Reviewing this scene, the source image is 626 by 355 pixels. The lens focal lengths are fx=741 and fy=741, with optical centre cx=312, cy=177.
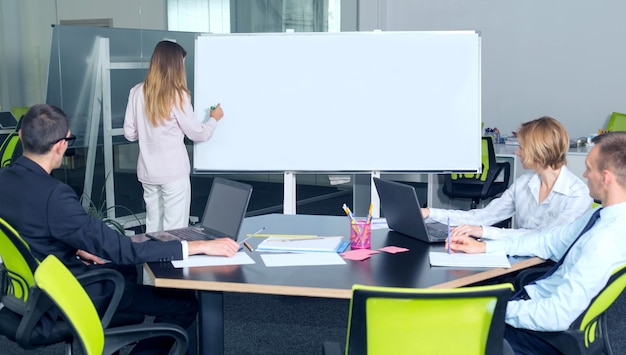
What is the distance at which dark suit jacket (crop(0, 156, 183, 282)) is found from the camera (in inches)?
104

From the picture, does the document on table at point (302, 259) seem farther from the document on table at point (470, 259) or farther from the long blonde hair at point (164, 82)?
the long blonde hair at point (164, 82)

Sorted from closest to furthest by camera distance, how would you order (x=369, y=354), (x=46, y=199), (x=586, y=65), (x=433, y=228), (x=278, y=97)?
(x=369, y=354) → (x=46, y=199) → (x=433, y=228) → (x=278, y=97) → (x=586, y=65)

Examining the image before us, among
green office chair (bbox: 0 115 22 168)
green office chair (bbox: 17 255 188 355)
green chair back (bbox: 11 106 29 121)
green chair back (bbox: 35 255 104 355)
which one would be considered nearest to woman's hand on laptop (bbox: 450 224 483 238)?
green office chair (bbox: 17 255 188 355)

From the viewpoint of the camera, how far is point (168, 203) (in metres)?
4.71

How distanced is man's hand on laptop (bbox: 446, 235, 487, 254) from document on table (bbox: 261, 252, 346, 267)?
46 cm

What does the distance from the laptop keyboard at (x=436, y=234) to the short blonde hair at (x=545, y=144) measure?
0.50m

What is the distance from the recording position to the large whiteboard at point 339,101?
15.5ft

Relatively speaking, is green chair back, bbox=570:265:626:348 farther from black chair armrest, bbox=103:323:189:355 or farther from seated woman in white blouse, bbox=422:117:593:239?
black chair armrest, bbox=103:323:189:355

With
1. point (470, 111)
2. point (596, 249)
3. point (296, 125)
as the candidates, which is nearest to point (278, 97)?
point (296, 125)

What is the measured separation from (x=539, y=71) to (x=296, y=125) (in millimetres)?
4423

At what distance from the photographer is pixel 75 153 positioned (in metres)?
5.79

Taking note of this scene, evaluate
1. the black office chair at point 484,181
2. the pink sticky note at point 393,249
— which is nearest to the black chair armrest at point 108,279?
the pink sticky note at point 393,249

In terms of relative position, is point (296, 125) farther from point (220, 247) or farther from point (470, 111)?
point (220, 247)

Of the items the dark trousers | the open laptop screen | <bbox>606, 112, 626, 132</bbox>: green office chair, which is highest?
<bbox>606, 112, 626, 132</bbox>: green office chair
